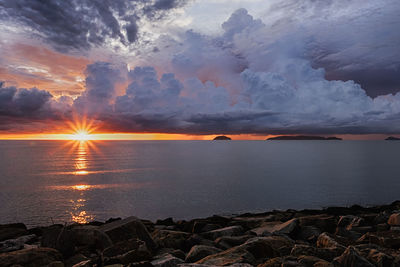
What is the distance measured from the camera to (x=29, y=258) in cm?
851

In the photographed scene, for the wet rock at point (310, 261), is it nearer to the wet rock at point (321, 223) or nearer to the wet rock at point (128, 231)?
the wet rock at point (128, 231)

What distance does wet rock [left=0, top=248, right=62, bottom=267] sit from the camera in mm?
8320

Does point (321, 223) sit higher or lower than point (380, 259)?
lower

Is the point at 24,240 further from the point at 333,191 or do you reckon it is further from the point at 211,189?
the point at 333,191

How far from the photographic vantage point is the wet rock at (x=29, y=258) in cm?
832

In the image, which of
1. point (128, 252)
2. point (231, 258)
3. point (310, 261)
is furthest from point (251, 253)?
point (128, 252)

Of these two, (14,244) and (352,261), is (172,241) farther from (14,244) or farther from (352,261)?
(14,244)

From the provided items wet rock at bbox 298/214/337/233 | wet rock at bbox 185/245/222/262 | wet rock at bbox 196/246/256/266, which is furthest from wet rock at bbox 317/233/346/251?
wet rock at bbox 298/214/337/233

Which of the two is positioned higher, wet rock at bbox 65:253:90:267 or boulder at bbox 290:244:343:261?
boulder at bbox 290:244:343:261

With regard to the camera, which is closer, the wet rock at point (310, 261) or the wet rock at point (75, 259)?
the wet rock at point (310, 261)

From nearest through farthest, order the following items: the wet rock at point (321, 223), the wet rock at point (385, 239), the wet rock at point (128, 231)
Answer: the wet rock at point (385, 239)
the wet rock at point (128, 231)
the wet rock at point (321, 223)

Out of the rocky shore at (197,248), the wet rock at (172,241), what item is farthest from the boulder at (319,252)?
the wet rock at (172,241)

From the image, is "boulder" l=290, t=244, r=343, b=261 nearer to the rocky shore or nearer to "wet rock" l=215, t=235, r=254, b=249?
the rocky shore

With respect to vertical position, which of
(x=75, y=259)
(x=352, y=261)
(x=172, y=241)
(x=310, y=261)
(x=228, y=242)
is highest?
(x=352, y=261)
